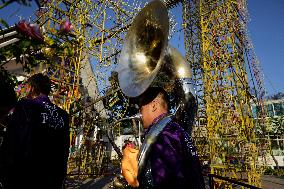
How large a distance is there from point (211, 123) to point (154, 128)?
780 centimetres

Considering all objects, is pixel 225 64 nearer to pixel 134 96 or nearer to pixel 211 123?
pixel 211 123

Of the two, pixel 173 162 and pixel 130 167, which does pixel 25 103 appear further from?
pixel 173 162

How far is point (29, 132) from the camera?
6.70 feet

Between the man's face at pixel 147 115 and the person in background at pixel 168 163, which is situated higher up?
the man's face at pixel 147 115

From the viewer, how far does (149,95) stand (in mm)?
1833

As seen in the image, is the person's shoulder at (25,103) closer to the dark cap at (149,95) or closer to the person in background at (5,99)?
the person in background at (5,99)

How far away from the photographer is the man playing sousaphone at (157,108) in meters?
1.39

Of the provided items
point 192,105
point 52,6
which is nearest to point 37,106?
point 192,105

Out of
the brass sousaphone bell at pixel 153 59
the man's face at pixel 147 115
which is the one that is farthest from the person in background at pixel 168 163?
the brass sousaphone bell at pixel 153 59

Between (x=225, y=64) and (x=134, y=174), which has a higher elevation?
(x=225, y=64)

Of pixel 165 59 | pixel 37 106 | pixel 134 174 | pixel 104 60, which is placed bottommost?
pixel 134 174

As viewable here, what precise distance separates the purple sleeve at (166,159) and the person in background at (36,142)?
3.82ft

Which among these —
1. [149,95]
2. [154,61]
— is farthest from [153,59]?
[149,95]

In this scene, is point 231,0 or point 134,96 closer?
point 134,96
